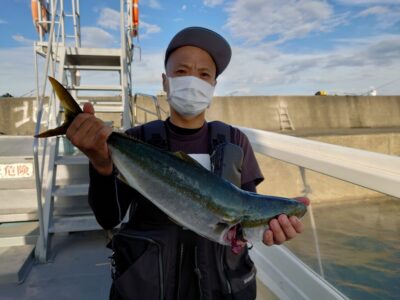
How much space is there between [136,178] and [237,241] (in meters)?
0.49

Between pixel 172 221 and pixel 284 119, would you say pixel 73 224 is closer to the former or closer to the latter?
pixel 172 221

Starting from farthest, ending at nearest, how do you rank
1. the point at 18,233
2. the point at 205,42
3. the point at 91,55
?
the point at 91,55
the point at 18,233
the point at 205,42

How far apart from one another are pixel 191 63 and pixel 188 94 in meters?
0.16

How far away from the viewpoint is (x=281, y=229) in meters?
1.36

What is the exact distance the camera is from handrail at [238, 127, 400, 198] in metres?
1.53

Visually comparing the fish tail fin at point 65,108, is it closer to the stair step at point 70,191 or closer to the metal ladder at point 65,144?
the metal ladder at point 65,144

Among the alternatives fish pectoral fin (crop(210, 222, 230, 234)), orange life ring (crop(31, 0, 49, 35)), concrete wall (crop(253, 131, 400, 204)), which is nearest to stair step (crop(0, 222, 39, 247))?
concrete wall (crop(253, 131, 400, 204))

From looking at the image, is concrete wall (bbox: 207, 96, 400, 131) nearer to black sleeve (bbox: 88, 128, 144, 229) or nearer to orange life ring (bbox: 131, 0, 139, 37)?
orange life ring (bbox: 131, 0, 139, 37)

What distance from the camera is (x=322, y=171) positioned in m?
1.93

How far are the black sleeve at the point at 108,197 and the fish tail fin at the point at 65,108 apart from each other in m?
0.24

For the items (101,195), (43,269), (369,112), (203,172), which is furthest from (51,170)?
(369,112)

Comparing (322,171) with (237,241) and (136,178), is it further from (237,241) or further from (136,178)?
(136,178)

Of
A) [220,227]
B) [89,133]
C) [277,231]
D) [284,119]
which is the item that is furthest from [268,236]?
[284,119]

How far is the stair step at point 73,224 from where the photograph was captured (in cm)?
412
